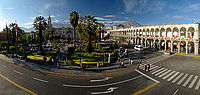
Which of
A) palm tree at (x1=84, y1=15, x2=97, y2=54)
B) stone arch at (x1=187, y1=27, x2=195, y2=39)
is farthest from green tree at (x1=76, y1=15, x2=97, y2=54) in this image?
stone arch at (x1=187, y1=27, x2=195, y2=39)

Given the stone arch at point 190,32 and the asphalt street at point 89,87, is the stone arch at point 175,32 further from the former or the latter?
the asphalt street at point 89,87

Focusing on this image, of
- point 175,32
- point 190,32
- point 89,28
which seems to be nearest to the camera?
point 89,28

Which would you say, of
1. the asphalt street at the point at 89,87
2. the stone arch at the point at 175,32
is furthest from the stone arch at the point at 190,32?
the asphalt street at the point at 89,87

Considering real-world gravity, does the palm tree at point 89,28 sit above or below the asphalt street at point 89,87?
above

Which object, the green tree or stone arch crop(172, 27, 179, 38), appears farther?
stone arch crop(172, 27, 179, 38)

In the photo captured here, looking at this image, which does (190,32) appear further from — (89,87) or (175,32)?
(89,87)

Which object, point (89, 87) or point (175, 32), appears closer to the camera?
point (89, 87)

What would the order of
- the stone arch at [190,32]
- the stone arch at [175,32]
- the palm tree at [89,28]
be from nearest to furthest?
the palm tree at [89,28] < the stone arch at [190,32] < the stone arch at [175,32]

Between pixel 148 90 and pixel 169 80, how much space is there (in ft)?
18.3

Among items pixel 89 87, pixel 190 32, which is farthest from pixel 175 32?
pixel 89 87

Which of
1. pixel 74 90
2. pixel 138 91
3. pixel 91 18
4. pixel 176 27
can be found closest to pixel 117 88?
pixel 138 91

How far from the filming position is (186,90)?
11578mm

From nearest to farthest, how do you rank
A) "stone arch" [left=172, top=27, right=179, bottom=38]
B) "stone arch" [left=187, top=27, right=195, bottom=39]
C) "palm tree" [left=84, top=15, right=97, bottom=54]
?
"palm tree" [left=84, top=15, right=97, bottom=54], "stone arch" [left=187, top=27, right=195, bottom=39], "stone arch" [left=172, top=27, right=179, bottom=38]

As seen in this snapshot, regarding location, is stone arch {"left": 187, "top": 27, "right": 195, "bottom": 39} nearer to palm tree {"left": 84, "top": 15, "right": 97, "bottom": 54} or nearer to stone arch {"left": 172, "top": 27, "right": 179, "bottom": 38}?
stone arch {"left": 172, "top": 27, "right": 179, "bottom": 38}
